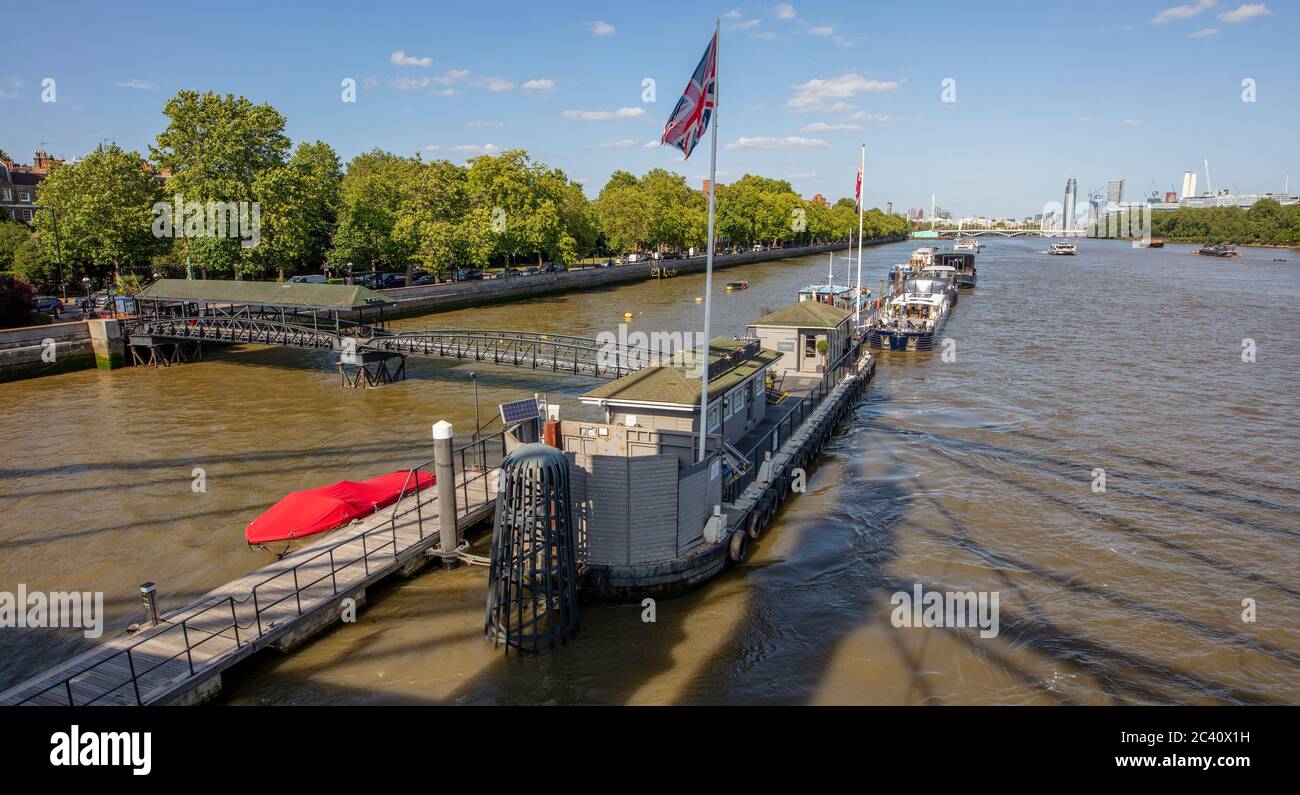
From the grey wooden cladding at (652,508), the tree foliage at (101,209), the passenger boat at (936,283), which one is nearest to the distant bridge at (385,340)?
the tree foliage at (101,209)

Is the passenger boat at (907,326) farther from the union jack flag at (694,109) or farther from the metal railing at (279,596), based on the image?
the union jack flag at (694,109)

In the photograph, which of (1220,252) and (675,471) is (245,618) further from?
(1220,252)

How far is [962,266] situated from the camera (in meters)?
118

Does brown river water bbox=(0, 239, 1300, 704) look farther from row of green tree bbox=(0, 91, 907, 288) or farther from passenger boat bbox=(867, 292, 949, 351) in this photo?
row of green tree bbox=(0, 91, 907, 288)

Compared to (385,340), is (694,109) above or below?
above

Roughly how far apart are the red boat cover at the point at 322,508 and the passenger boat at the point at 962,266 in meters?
90.3

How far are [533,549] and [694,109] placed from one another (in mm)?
10446

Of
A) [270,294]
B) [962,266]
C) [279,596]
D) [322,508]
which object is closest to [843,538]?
[322,508]

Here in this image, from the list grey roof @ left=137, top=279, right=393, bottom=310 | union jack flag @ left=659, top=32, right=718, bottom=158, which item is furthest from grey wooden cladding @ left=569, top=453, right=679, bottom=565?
grey roof @ left=137, top=279, right=393, bottom=310

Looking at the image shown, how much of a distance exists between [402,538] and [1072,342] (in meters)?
57.0

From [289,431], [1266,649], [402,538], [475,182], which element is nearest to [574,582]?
[402,538]

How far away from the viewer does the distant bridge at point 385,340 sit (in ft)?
128
